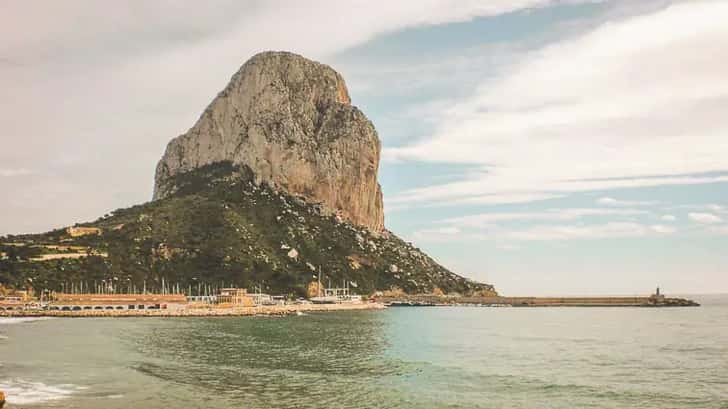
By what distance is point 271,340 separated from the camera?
3014 inches

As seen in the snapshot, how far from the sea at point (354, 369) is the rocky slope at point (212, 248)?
2223 inches

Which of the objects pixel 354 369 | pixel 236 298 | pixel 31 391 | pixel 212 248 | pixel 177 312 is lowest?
pixel 354 369

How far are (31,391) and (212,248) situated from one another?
396 feet

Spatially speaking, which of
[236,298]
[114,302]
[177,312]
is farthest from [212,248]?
[177,312]

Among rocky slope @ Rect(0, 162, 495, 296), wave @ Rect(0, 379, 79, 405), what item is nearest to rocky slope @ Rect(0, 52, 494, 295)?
rocky slope @ Rect(0, 162, 495, 296)

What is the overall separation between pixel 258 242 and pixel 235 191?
2418 centimetres

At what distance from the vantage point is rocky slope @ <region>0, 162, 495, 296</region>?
147 m

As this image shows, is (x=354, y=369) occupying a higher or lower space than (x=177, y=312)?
lower

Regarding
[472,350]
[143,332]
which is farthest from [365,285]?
[472,350]

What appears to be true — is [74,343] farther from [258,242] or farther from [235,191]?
[235,191]

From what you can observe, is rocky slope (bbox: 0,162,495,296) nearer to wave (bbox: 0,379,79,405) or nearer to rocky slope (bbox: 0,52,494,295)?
rocky slope (bbox: 0,52,494,295)

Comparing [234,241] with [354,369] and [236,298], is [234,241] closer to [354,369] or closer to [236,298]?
[236,298]

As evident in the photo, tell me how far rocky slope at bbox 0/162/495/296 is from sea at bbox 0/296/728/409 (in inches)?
2223

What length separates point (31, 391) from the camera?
132 feet
